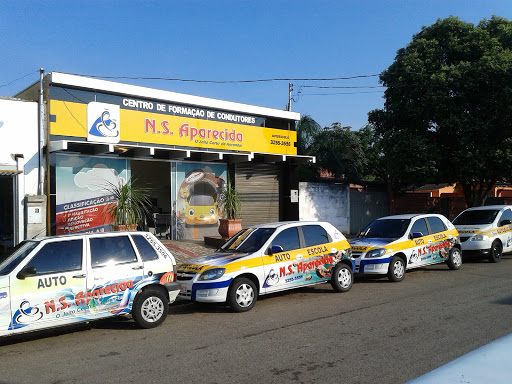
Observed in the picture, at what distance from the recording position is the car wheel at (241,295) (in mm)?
8227

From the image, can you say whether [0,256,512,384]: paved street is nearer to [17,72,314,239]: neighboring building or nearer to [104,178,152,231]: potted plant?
[104,178,152,231]: potted plant

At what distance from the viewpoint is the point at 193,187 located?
17.0 m

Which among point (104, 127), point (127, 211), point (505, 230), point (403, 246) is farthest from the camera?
point (505, 230)

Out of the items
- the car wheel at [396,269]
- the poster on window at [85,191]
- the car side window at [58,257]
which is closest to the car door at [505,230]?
the car wheel at [396,269]

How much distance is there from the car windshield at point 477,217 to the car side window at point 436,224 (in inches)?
111

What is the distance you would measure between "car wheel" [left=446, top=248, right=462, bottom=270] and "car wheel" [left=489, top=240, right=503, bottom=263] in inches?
77.1

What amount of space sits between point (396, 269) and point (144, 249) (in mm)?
6376

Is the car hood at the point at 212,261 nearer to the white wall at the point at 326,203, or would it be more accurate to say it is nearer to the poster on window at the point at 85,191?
the poster on window at the point at 85,191

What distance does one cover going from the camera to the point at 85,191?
14.4m

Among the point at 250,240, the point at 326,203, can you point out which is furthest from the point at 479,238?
the point at 250,240

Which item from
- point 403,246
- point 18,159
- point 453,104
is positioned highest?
point 453,104

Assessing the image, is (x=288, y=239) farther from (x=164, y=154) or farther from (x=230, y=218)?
(x=164, y=154)

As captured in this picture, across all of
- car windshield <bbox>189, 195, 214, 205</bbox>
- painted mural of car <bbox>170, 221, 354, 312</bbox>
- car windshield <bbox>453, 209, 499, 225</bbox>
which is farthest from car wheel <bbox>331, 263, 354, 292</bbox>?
car windshield <bbox>189, 195, 214, 205</bbox>

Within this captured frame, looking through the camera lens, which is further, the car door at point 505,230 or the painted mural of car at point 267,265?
the car door at point 505,230
